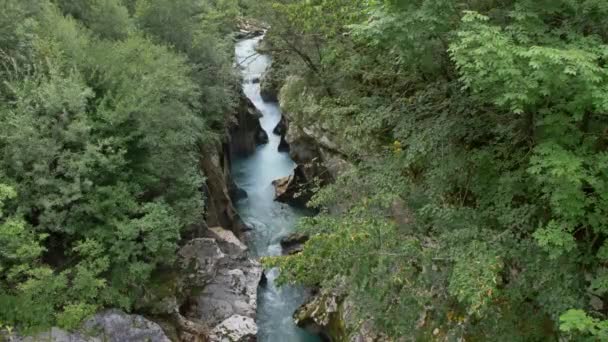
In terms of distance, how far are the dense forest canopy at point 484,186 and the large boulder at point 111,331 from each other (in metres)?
4.47

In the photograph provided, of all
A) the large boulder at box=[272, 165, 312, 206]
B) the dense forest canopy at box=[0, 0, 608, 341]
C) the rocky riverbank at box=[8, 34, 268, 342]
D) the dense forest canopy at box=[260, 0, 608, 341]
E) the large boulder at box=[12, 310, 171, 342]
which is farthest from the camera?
the large boulder at box=[272, 165, 312, 206]

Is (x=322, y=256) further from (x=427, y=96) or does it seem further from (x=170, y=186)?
(x=170, y=186)

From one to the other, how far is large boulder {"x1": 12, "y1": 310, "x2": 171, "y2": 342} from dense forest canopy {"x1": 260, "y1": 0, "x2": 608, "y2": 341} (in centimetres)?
447

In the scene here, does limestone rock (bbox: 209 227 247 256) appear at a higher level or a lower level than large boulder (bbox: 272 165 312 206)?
higher

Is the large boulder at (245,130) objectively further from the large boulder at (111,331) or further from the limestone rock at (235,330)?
the large boulder at (111,331)

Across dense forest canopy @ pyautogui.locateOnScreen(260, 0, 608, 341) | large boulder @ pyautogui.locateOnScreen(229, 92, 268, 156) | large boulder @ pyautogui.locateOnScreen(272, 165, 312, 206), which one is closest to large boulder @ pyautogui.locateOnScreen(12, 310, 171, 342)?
dense forest canopy @ pyautogui.locateOnScreen(260, 0, 608, 341)

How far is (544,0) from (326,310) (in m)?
9.01

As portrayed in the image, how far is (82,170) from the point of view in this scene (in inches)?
403

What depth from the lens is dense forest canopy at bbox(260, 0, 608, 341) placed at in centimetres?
557

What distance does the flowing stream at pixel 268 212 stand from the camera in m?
14.1

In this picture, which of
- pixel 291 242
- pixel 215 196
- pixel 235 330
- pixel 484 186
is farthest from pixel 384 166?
pixel 215 196

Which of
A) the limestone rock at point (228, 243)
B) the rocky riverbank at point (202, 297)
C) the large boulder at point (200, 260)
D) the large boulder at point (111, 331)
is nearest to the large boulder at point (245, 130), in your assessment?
the rocky riverbank at point (202, 297)

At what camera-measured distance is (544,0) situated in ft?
20.5

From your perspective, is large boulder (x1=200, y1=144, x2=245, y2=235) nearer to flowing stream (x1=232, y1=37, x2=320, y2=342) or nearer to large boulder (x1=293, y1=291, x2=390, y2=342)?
flowing stream (x1=232, y1=37, x2=320, y2=342)
